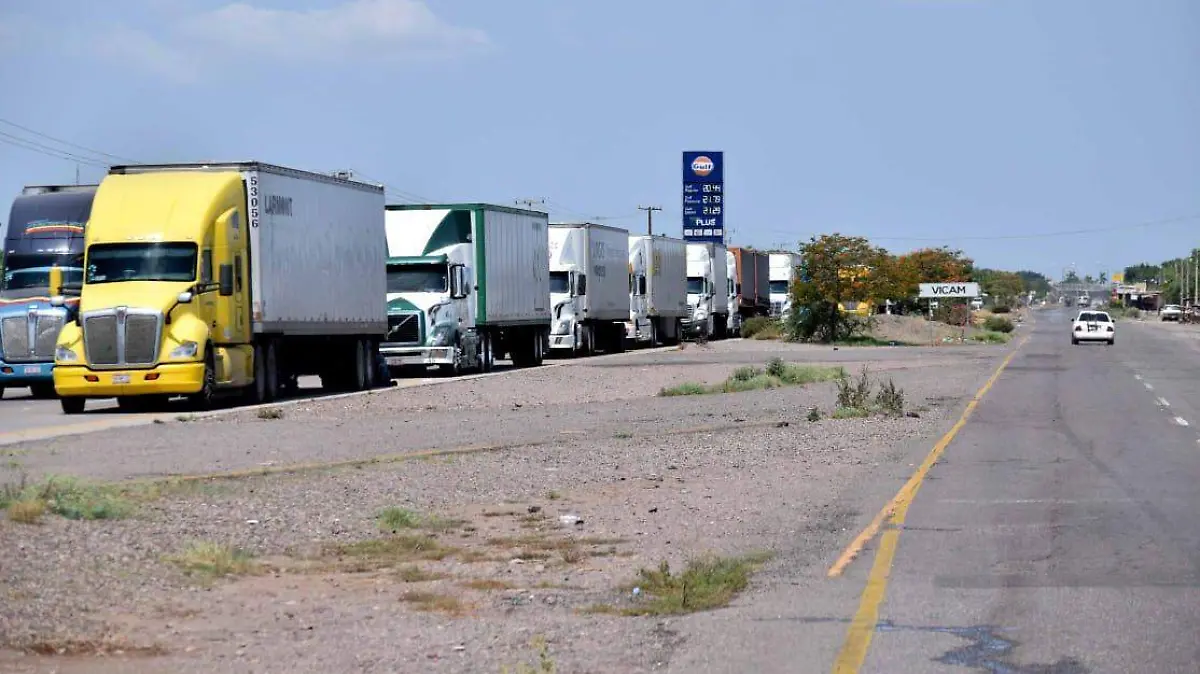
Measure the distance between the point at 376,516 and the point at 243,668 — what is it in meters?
5.93

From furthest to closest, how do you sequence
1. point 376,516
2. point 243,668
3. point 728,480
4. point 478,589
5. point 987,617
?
point 728,480 → point 376,516 → point 478,589 → point 987,617 → point 243,668

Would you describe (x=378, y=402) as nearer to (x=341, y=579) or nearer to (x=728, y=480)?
(x=728, y=480)

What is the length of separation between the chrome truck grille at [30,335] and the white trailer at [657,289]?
30.9 m

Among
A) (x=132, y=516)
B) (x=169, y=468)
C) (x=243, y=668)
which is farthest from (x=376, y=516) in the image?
(x=243, y=668)

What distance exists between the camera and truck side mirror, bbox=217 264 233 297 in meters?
28.3

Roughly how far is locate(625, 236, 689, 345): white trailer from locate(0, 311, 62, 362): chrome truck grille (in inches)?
1217

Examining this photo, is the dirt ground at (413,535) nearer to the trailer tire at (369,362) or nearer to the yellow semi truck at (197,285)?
the yellow semi truck at (197,285)

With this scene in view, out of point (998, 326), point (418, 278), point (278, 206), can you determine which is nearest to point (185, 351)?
point (278, 206)

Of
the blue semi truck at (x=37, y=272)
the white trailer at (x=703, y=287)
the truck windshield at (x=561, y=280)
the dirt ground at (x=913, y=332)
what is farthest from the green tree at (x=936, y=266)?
the blue semi truck at (x=37, y=272)

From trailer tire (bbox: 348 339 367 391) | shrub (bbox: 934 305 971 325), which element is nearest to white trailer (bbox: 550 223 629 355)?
trailer tire (bbox: 348 339 367 391)

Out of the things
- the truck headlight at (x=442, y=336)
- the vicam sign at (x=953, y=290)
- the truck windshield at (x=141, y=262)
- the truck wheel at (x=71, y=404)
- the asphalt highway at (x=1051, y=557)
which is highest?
the truck windshield at (x=141, y=262)

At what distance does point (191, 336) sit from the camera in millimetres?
27297

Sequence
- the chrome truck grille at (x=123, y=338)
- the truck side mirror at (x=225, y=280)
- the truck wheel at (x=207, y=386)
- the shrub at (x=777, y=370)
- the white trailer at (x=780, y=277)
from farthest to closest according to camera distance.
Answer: the white trailer at (x=780, y=277) → the shrub at (x=777, y=370) → the truck side mirror at (x=225, y=280) → the truck wheel at (x=207, y=386) → the chrome truck grille at (x=123, y=338)

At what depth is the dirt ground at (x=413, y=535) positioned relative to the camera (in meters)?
8.81
